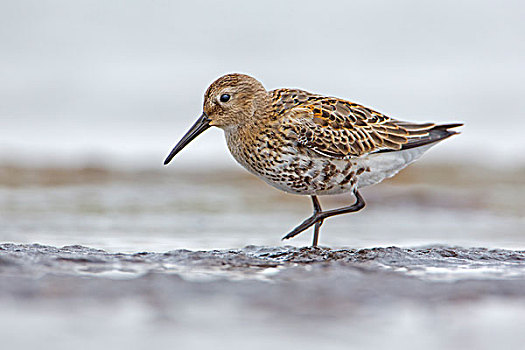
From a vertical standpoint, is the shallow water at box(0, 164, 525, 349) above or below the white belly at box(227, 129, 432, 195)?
below

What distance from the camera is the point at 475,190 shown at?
1073 centimetres

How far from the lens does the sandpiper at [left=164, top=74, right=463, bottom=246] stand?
19.9 feet

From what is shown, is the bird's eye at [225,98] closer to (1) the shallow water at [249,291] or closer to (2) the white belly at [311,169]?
(2) the white belly at [311,169]

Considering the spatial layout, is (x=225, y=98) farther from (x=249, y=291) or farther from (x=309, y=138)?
(x=249, y=291)

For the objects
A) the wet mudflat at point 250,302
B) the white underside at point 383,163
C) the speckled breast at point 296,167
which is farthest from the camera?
the white underside at point 383,163

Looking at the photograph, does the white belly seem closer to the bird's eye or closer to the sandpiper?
the sandpiper

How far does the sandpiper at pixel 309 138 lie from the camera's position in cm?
607

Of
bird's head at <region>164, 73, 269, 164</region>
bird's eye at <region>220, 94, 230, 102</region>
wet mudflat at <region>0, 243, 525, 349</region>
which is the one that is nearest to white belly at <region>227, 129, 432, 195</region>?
bird's head at <region>164, 73, 269, 164</region>

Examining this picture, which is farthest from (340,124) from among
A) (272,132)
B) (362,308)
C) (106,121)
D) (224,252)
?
(106,121)

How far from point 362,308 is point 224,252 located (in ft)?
5.58

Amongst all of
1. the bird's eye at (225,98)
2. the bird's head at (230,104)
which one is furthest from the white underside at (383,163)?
the bird's eye at (225,98)

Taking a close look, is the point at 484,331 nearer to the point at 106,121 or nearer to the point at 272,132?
the point at 272,132

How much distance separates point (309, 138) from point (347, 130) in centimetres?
39

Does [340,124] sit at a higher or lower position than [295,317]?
higher
